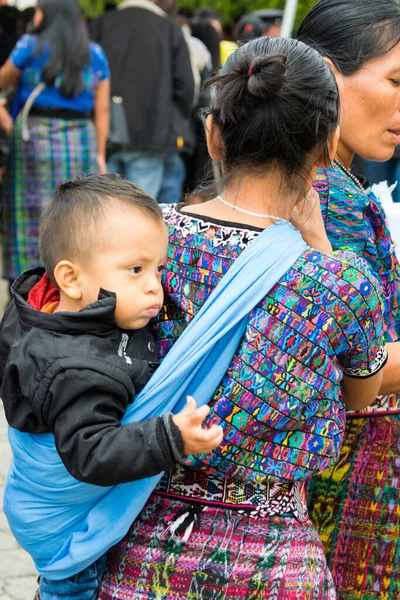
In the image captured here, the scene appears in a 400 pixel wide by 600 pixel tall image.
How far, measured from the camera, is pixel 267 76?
1859mm

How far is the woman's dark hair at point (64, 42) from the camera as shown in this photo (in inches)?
237

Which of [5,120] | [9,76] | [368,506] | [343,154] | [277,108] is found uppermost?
[277,108]

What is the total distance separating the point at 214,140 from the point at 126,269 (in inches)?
14.4

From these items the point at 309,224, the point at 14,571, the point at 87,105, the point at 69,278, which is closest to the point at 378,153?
the point at 309,224

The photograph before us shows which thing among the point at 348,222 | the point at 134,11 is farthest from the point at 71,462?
the point at 134,11

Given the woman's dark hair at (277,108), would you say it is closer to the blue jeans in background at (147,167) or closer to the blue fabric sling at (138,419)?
the blue fabric sling at (138,419)

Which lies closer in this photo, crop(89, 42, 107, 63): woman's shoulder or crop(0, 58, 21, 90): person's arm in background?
crop(0, 58, 21, 90): person's arm in background

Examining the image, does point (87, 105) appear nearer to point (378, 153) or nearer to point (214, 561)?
point (378, 153)

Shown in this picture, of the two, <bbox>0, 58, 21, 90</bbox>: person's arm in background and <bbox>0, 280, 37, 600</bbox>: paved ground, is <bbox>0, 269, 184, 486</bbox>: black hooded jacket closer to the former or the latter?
<bbox>0, 280, 37, 600</bbox>: paved ground

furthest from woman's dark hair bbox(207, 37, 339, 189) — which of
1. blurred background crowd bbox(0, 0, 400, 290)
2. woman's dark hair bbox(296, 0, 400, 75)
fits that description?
blurred background crowd bbox(0, 0, 400, 290)

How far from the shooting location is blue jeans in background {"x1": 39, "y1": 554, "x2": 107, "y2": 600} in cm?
196

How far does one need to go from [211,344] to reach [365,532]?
0.93m

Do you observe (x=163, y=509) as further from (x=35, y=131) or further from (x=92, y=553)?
(x=35, y=131)

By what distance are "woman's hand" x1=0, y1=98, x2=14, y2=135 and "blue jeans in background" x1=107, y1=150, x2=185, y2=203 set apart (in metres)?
1.18
